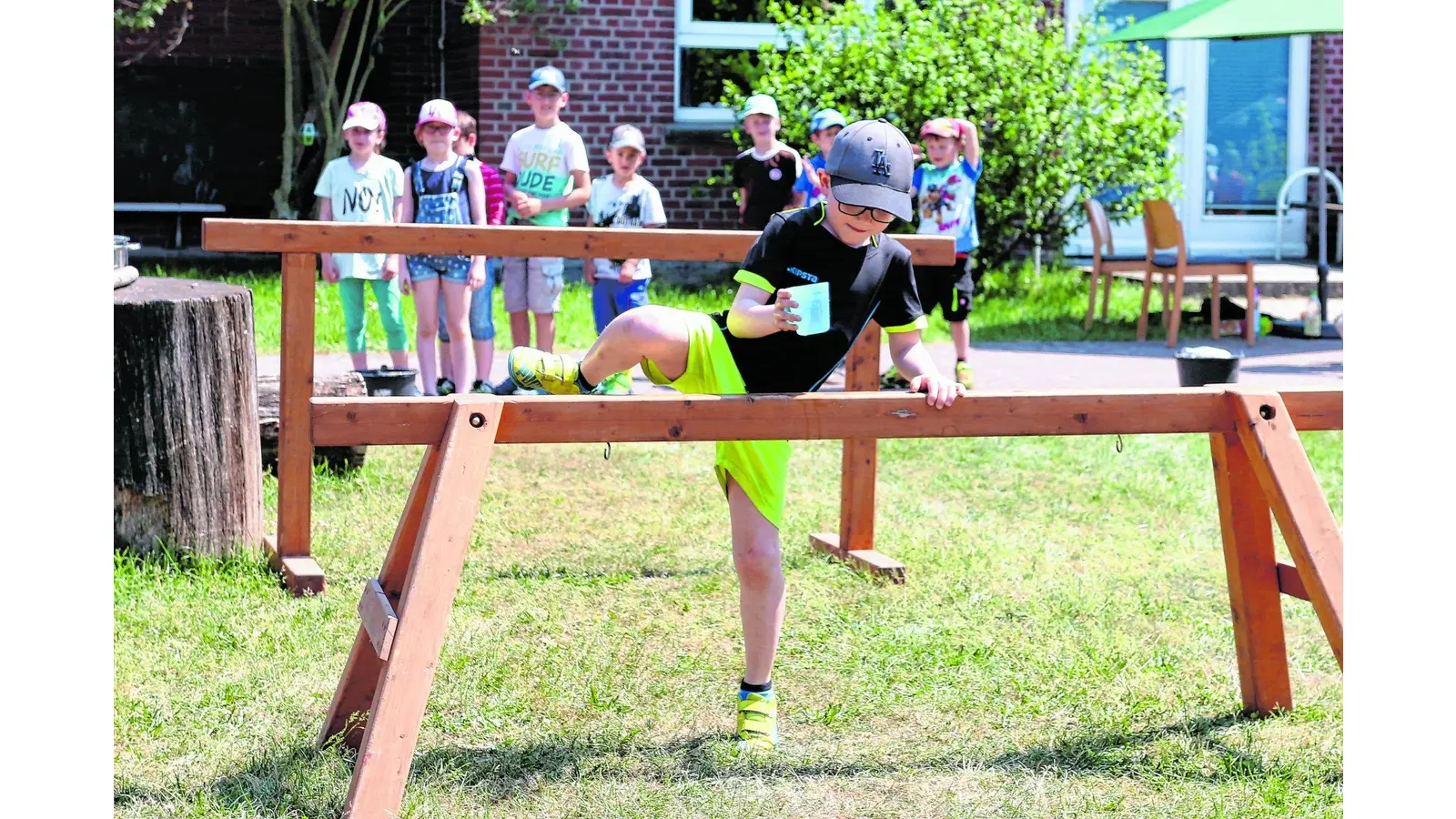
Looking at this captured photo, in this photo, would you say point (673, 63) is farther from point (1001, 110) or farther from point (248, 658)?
point (248, 658)

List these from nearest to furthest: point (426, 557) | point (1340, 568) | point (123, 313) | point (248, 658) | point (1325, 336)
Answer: point (426, 557) < point (1340, 568) < point (248, 658) < point (123, 313) < point (1325, 336)

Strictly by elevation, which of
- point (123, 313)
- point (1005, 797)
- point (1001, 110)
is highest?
point (1001, 110)

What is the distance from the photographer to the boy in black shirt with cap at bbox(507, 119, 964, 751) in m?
3.78

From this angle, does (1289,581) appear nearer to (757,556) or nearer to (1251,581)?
(1251,581)

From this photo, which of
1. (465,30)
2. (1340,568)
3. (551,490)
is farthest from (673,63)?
(1340,568)

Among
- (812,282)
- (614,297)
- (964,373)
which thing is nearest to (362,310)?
(614,297)

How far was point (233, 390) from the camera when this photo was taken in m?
5.42

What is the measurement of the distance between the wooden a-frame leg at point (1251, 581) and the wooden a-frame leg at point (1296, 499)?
0.38 meters

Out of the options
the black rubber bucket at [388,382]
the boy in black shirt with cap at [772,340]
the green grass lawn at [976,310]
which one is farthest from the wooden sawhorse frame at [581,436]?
the green grass lawn at [976,310]

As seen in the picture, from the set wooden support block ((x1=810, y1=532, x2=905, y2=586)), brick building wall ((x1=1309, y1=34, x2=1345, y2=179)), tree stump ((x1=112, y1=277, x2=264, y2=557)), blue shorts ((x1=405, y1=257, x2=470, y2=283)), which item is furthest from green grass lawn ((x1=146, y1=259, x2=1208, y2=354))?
wooden support block ((x1=810, y1=532, x2=905, y2=586))

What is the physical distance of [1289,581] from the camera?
4.14 m

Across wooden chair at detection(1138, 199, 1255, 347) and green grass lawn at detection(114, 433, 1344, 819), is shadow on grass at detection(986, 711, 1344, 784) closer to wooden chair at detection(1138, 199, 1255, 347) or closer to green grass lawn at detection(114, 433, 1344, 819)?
green grass lawn at detection(114, 433, 1344, 819)

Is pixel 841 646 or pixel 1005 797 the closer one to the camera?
pixel 1005 797

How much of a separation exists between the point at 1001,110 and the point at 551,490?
22.1 ft
